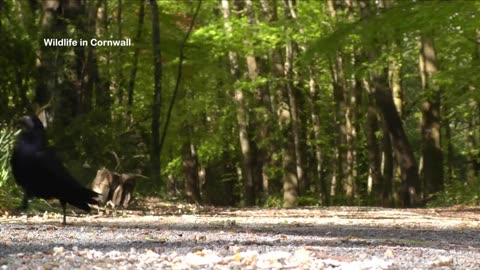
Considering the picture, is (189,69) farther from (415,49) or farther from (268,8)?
(415,49)

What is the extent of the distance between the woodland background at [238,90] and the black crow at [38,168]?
239 centimetres

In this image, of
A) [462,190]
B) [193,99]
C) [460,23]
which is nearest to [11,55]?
[460,23]

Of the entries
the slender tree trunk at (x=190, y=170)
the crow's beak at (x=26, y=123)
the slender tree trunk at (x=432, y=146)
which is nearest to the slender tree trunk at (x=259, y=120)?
the slender tree trunk at (x=190, y=170)

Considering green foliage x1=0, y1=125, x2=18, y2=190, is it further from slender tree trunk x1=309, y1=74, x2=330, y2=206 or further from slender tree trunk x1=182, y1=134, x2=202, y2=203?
slender tree trunk x1=309, y1=74, x2=330, y2=206

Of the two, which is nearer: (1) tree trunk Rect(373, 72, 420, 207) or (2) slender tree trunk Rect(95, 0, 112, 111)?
(2) slender tree trunk Rect(95, 0, 112, 111)

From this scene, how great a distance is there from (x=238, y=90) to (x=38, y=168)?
15.6 m

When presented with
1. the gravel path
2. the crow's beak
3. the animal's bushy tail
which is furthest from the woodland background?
the gravel path

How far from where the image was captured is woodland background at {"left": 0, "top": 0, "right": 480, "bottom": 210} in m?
14.1

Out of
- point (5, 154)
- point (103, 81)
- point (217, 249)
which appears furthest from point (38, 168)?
point (103, 81)

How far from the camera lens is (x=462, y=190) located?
1984 cm

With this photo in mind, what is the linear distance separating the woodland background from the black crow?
2386mm

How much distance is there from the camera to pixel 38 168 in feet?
24.0

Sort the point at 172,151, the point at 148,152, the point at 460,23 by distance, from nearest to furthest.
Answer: the point at 460,23
the point at 148,152
the point at 172,151

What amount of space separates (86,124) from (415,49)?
1724 centimetres
